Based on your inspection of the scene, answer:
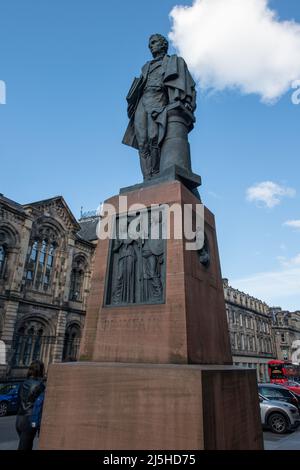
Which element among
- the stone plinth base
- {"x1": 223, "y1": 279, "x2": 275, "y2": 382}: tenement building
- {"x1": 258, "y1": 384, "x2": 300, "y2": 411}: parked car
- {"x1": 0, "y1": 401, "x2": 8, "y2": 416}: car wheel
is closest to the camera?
the stone plinth base

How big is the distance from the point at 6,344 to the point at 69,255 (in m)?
9.98

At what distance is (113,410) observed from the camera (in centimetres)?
335

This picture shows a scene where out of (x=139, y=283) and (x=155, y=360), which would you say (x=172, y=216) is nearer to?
(x=139, y=283)

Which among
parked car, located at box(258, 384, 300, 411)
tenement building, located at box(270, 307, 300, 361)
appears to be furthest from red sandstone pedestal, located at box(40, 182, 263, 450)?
tenement building, located at box(270, 307, 300, 361)

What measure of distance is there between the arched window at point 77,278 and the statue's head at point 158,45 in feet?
87.9

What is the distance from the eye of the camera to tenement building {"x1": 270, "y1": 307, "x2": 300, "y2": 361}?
241ft

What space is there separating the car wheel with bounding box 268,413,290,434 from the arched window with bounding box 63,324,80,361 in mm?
20955

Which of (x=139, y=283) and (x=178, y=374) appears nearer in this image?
(x=178, y=374)

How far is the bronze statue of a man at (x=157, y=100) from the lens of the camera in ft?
19.3

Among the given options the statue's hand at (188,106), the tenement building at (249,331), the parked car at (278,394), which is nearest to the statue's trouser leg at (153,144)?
the statue's hand at (188,106)

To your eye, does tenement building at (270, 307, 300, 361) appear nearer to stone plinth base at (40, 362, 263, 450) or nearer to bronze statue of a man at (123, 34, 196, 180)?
bronze statue of a man at (123, 34, 196, 180)

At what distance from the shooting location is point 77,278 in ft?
105

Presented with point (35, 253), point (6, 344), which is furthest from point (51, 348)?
point (35, 253)
